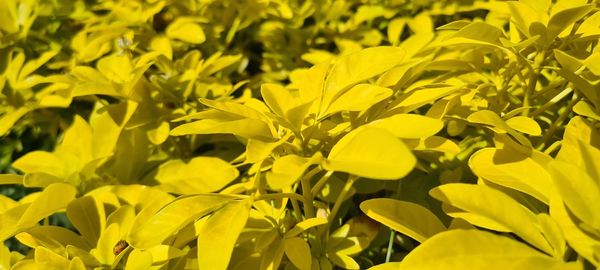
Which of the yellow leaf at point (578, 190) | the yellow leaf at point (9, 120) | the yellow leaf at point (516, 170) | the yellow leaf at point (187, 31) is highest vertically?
the yellow leaf at point (578, 190)

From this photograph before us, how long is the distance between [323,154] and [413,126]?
25cm

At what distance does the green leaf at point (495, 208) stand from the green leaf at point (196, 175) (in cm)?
48

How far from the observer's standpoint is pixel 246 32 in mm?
1832

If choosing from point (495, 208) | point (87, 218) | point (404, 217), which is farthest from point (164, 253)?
point (495, 208)

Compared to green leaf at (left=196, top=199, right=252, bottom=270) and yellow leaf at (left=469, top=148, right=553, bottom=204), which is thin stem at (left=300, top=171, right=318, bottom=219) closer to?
green leaf at (left=196, top=199, right=252, bottom=270)

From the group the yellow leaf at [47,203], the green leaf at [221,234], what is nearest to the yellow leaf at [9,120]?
the yellow leaf at [47,203]

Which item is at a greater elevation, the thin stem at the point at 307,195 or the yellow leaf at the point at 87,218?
the thin stem at the point at 307,195

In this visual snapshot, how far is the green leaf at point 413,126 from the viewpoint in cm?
65

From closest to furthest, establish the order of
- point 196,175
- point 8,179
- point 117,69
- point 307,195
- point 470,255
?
point 470,255 < point 307,195 < point 8,179 < point 196,175 < point 117,69

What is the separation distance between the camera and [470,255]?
0.58 metres

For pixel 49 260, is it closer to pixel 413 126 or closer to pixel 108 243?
pixel 108 243

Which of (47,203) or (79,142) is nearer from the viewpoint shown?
(47,203)

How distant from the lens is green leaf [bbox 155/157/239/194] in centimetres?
104

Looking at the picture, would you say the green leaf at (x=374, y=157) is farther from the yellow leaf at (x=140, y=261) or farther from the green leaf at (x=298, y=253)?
the yellow leaf at (x=140, y=261)
